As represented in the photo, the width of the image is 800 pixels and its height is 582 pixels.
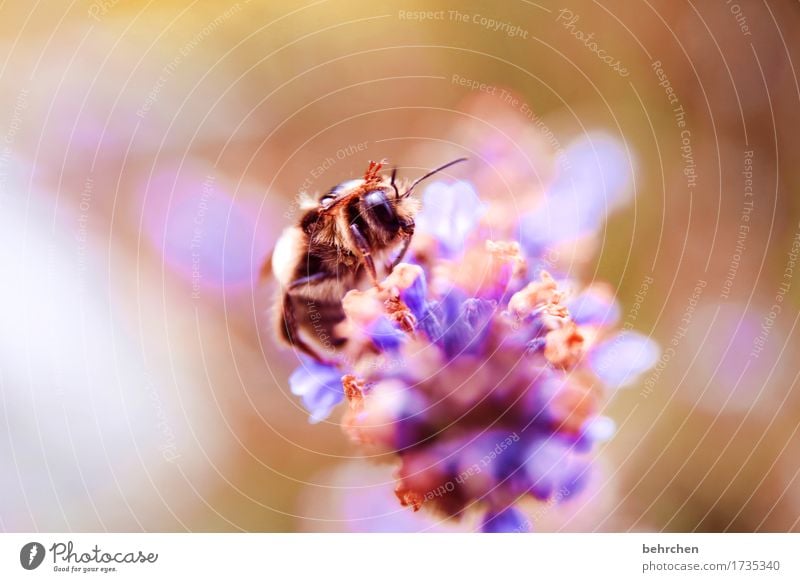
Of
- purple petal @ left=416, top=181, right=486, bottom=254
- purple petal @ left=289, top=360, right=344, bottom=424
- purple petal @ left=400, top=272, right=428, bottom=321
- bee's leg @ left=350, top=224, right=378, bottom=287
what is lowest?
purple petal @ left=289, top=360, right=344, bottom=424

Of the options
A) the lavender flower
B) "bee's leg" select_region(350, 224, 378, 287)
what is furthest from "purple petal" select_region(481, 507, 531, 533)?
"bee's leg" select_region(350, 224, 378, 287)

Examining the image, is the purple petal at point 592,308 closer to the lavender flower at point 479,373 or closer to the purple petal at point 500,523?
the lavender flower at point 479,373

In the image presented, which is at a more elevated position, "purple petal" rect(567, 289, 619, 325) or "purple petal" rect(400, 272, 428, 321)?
"purple petal" rect(400, 272, 428, 321)

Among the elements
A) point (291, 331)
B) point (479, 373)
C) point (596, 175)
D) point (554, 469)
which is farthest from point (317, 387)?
point (596, 175)

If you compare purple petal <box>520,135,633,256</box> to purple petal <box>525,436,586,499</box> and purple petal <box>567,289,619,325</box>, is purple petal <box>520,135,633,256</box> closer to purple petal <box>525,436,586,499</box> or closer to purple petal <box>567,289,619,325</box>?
purple petal <box>567,289,619,325</box>

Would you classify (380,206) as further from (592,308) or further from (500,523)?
(500,523)
